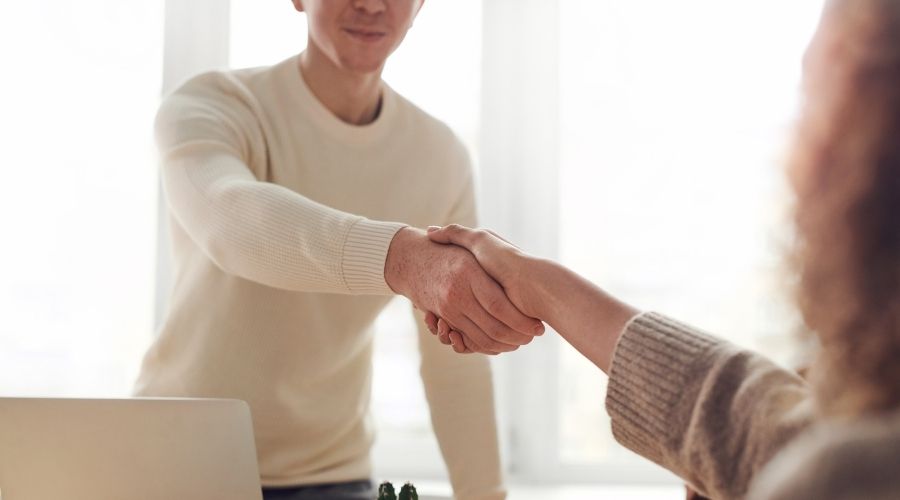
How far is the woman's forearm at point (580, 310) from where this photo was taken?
1.13 metres

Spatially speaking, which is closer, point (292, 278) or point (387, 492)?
point (387, 492)

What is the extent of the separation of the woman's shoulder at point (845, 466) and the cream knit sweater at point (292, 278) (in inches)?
38.3

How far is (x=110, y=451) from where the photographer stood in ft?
4.09

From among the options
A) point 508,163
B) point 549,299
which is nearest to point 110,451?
point 549,299

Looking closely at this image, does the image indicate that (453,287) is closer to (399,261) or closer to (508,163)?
(399,261)

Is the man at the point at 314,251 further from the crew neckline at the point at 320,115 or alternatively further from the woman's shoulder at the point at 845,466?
the woman's shoulder at the point at 845,466

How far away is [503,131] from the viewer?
2758 mm

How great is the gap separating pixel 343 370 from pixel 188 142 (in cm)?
53

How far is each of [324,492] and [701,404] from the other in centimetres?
111

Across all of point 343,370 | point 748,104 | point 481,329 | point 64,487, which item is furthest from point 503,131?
point 64,487

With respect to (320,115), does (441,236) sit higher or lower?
lower

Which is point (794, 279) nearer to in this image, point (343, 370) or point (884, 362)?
point (884, 362)

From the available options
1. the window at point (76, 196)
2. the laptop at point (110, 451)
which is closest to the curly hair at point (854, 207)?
the laptop at point (110, 451)

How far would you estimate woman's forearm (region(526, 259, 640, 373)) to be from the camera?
44.4 inches
